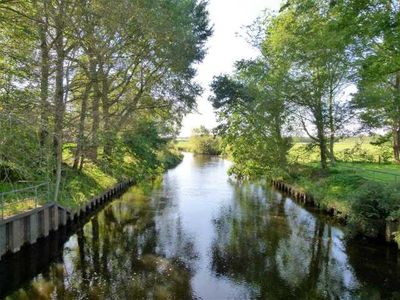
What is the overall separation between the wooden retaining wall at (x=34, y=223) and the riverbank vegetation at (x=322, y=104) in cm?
1424

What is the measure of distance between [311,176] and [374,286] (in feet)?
70.5

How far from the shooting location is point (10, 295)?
12078mm

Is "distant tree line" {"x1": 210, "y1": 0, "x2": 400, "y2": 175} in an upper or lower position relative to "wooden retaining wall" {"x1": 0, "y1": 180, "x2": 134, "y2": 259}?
upper

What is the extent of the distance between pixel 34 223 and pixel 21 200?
1193 mm

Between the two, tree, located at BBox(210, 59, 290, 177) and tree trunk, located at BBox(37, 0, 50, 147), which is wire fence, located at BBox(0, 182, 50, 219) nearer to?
tree trunk, located at BBox(37, 0, 50, 147)

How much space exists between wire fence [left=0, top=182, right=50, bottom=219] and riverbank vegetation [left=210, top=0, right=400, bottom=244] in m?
14.6

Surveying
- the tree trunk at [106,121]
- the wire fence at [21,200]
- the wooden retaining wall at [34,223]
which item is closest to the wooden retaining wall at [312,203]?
the tree trunk at [106,121]

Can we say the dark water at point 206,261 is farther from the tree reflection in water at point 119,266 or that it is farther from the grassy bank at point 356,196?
the grassy bank at point 356,196

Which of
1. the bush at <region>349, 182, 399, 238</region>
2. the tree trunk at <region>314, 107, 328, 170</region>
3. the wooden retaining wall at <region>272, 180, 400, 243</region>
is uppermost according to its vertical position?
the tree trunk at <region>314, 107, 328, 170</region>

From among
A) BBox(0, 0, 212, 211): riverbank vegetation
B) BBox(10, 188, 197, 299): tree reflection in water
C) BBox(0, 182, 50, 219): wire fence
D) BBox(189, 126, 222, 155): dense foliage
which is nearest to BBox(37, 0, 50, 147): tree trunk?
BBox(0, 0, 212, 211): riverbank vegetation

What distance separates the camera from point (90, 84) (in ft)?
77.2

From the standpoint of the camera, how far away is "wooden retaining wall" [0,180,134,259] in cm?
1472

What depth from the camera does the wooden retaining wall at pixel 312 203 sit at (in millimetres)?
17453

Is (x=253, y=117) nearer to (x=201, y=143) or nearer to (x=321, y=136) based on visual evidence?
(x=321, y=136)
